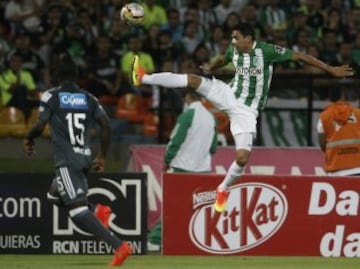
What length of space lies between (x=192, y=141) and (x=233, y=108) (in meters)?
2.30

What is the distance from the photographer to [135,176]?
15961 millimetres

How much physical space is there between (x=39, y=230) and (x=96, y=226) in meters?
2.63

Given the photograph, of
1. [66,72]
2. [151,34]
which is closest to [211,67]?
[66,72]

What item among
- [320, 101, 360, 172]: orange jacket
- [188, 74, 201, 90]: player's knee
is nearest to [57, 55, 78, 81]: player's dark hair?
[188, 74, 201, 90]: player's knee

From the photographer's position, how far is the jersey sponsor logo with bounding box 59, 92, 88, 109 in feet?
44.7

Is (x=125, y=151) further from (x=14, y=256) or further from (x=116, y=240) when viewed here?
(x=116, y=240)

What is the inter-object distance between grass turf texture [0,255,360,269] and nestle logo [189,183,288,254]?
36cm

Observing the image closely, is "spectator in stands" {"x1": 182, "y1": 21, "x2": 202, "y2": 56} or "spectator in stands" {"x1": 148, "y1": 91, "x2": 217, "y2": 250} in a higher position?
"spectator in stands" {"x1": 182, "y1": 21, "x2": 202, "y2": 56}

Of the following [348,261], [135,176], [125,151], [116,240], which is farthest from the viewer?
[125,151]

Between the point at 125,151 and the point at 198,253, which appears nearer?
the point at 198,253

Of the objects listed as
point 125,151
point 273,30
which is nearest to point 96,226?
point 125,151

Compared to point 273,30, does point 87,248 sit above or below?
below

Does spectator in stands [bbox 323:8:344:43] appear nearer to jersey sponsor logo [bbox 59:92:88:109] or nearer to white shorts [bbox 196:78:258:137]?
white shorts [bbox 196:78:258:137]

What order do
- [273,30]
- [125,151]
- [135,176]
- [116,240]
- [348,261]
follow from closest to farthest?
[116,240] → [348,261] → [135,176] → [125,151] → [273,30]
